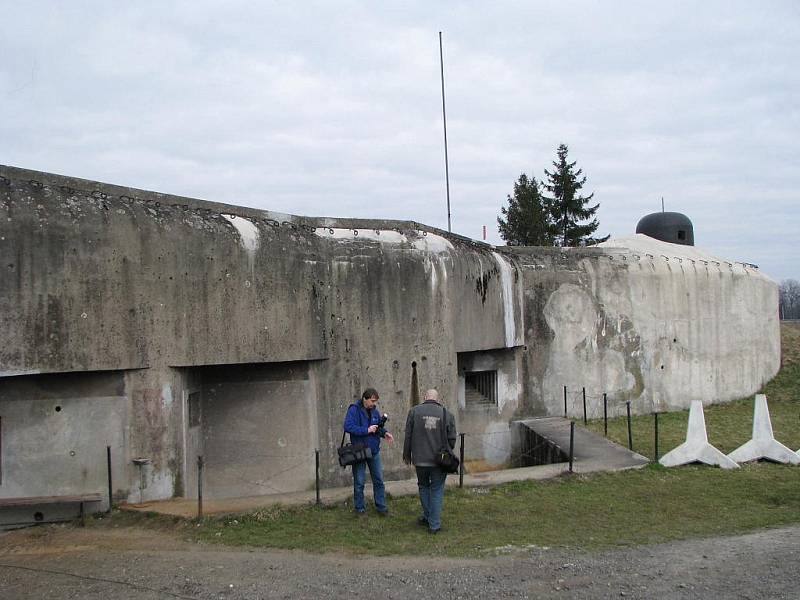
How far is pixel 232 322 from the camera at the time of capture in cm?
988

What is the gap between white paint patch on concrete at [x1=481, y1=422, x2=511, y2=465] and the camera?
15086mm

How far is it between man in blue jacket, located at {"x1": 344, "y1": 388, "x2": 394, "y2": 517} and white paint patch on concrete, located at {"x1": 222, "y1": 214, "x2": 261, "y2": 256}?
2.90m

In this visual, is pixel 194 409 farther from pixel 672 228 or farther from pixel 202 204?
pixel 672 228

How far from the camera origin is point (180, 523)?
26.4ft

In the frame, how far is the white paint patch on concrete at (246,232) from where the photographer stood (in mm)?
10070

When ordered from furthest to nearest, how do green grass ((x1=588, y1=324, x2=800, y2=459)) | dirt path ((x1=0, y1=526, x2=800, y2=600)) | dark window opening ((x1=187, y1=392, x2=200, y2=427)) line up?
green grass ((x1=588, y1=324, x2=800, y2=459))
dark window opening ((x1=187, y1=392, x2=200, y2=427))
dirt path ((x1=0, y1=526, x2=800, y2=600))

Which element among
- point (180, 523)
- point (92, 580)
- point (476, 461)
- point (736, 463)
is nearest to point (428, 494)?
point (180, 523)

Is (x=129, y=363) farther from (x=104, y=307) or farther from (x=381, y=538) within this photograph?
(x=381, y=538)

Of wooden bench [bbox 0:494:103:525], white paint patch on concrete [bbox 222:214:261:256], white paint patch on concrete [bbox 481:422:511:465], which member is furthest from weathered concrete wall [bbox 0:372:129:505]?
white paint patch on concrete [bbox 481:422:511:465]

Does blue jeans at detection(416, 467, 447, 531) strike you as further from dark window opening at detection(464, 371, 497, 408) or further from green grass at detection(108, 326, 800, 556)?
dark window opening at detection(464, 371, 497, 408)

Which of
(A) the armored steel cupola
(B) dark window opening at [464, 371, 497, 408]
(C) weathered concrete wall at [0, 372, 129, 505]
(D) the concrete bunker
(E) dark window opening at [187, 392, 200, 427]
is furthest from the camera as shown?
(A) the armored steel cupola

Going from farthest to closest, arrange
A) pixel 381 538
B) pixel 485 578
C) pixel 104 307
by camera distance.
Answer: pixel 104 307 → pixel 381 538 → pixel 485 578

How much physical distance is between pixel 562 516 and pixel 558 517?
0.07 meters

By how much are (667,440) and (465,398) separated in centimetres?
393
